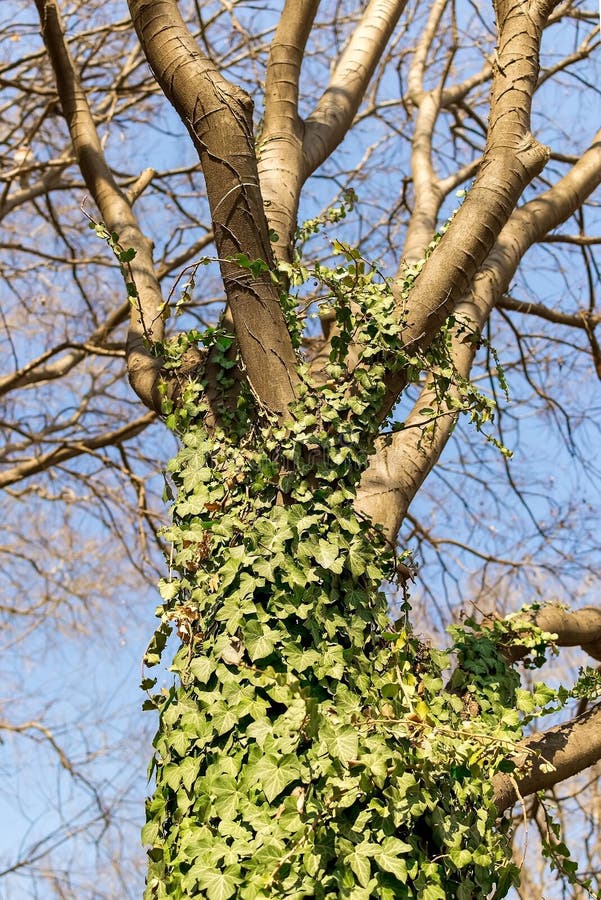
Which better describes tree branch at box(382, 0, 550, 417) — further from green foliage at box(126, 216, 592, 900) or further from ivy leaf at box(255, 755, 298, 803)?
ivy leaf at box(255, 755, 298, 803)

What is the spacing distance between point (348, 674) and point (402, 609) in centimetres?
52

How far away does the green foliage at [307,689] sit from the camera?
6.36 feet

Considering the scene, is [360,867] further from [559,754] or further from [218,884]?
[559,754]

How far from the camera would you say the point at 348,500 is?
2418mm

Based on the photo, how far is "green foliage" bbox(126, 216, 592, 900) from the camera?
1.94 metres

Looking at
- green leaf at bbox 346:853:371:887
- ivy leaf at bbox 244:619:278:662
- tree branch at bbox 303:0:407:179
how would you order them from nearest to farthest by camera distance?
green leaf at bbox 346:853:371:887 → ivy leaf at bbox 244:619:278:662 → tree branch at bbox 303:0:407:179

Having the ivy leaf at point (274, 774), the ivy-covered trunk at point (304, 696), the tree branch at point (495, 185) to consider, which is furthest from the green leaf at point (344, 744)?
the tree branch at point (495, 185)

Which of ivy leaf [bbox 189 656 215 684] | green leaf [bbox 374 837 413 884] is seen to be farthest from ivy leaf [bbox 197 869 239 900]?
ivy leaf [bbox 189 656 215 684]

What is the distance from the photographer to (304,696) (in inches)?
73.4

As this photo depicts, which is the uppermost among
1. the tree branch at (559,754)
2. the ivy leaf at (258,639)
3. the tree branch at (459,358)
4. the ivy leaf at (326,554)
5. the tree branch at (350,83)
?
the tree branch at (350,83)

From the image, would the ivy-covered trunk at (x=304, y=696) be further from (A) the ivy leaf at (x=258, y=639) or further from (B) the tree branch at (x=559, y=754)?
(B) the tree branch at (x=559, y=754)

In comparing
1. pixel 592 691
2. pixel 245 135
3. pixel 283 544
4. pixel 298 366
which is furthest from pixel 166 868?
pixel 245 135

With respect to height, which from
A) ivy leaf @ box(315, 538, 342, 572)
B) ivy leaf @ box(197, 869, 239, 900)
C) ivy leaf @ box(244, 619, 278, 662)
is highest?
Answer: ivy leaf @ box(315, 538, 342, 572)

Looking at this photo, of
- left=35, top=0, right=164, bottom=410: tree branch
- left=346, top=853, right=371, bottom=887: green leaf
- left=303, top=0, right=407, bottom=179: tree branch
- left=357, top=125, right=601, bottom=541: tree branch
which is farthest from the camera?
left=303, top=0, right=407, bottom=179: tree branch
